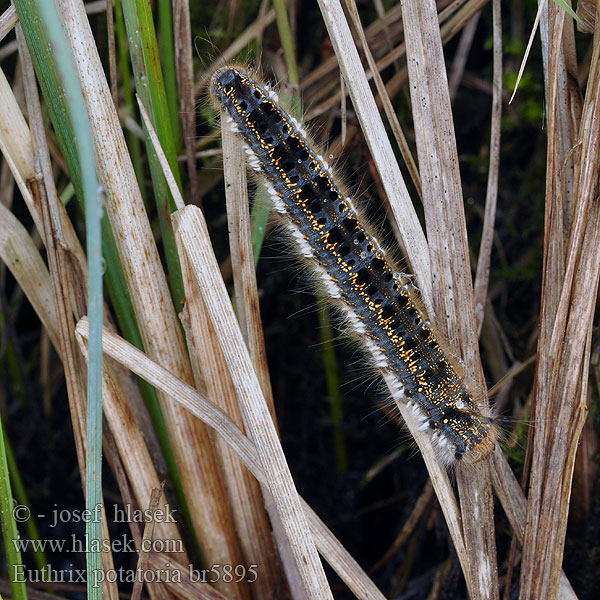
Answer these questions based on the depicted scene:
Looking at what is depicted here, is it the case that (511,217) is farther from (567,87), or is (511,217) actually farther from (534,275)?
(567,87)

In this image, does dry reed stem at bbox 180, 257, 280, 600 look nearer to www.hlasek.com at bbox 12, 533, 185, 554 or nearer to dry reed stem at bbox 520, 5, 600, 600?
www.hlasek.com at bbox 12, 533, 185, 554

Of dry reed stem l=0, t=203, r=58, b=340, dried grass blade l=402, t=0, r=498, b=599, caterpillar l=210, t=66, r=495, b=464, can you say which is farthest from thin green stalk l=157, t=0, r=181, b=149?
dried grass blade l=402, t=0, r=498, b=599

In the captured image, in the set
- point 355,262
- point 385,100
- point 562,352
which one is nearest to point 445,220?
point 355,262

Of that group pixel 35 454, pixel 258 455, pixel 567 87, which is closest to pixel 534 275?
pixel 567 87

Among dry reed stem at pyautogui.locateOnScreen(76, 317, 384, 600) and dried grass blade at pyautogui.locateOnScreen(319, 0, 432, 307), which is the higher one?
dried grass blade at pyautogui.locateOnScreen(319, 0, 432, 307)

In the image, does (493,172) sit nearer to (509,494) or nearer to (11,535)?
(509,494)
